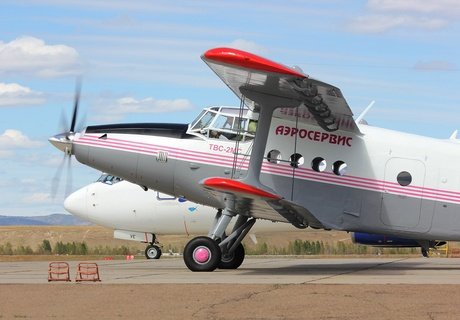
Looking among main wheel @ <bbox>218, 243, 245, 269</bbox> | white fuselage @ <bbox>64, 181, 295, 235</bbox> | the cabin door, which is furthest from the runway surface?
white fuselage @ <bbox>64, 181, 295, 235</bbox>

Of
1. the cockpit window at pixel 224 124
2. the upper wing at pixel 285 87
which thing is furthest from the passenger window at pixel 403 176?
the cockpit window at pixel 224 124

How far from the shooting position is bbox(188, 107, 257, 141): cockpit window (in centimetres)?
2267

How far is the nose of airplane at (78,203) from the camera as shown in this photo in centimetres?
3628

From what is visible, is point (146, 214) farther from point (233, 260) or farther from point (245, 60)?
point (245, 60)

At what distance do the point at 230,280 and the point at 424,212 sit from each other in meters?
5.55

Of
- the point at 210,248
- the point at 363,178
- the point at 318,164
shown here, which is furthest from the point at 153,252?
the point at 363,178

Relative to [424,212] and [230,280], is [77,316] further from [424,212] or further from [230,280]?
[424,212]

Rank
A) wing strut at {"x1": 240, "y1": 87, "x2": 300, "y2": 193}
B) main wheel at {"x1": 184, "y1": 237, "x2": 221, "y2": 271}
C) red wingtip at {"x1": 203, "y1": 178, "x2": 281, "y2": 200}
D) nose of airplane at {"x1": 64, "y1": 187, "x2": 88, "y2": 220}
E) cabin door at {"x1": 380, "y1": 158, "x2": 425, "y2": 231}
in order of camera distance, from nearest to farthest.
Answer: red wingtip at {"x1": 203, "y1": 178, "x2": 281, "y2": 200} → wing strut at {"x1": 240, "y1": 87, "x2": 300, "y2": 193} → main wheel at {"x1": 184, "y1": 237, "x2": 221, "y2": 271} → cabin door at {"x1": 380, "y1": 158, "x2": 425, "y2": 231} → nose of airplane at {"x1": 64, "y1": 187, "x2": 88, "y2": 220}

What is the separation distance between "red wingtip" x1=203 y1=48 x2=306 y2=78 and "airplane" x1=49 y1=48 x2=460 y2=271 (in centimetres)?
315

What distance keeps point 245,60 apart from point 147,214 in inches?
689

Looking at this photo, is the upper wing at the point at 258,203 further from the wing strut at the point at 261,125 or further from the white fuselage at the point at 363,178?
the wing strut at the point at 261,125

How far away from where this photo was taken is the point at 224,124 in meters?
22.9

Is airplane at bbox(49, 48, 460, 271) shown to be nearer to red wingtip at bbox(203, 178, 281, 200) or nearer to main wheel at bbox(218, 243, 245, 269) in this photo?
main wheel at bbox(218, 243, 245, 269)

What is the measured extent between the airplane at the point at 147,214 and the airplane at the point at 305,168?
1158 centimetres
